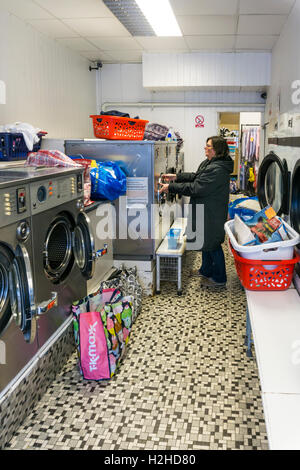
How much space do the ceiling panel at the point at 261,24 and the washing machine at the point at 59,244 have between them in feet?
9.40

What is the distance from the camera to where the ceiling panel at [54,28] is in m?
4.79

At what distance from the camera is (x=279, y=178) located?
4.34 metres

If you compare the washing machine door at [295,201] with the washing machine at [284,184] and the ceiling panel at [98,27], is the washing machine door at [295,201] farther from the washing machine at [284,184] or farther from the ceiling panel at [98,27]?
the ceiling panel at [98,27]

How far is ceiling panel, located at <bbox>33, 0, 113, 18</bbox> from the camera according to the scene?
4152mm

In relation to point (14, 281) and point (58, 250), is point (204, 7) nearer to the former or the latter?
point (58, 250)

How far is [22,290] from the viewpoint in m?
2.24

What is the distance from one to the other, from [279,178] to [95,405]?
2.88m

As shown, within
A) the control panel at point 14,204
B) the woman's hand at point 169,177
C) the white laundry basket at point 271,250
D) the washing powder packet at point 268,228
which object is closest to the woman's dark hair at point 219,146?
the woman's hand at point 169,177

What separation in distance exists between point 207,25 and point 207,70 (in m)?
1.55

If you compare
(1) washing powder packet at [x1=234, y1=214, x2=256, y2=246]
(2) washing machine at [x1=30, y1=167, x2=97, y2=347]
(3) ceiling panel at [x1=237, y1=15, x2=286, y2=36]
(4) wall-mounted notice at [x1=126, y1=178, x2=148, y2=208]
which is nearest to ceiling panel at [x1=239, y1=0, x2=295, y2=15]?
(3) ceiling panel at [x1=237, y1=15, x2=286, y2=36]

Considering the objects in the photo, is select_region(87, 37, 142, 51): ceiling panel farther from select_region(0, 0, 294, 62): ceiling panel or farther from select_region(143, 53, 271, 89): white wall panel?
select_region(143, 53, 271, 89): white wall panel
